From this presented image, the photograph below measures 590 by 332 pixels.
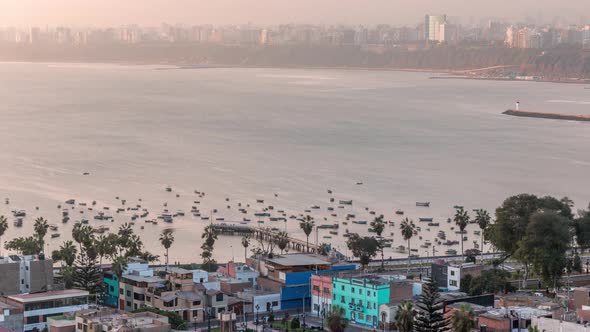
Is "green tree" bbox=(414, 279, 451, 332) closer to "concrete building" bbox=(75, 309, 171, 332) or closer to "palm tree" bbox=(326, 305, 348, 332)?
"palm tree" bbox=(326, 305, 348, 332)

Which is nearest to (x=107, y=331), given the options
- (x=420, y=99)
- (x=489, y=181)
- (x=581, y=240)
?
(x=581, y=240)

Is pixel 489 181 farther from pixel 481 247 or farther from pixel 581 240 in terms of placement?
pixel 581 240

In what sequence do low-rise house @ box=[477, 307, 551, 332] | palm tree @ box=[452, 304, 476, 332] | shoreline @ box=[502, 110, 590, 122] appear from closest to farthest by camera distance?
palm tree @ box=[452, 304, 476, 332]
low-rise house @ box=[477, 307, 551, 332]
shoreline @ box=[502, 110, 590, 122]

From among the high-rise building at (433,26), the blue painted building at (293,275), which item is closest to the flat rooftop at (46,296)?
the blue painted building at (293,275)

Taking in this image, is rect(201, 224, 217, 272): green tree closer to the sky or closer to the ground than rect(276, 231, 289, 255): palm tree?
closer to the sky

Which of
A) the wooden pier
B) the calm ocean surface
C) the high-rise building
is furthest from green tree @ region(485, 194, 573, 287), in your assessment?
the high-rise building

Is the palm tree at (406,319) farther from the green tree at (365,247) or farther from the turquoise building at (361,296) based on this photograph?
the green tree at (365,247)
